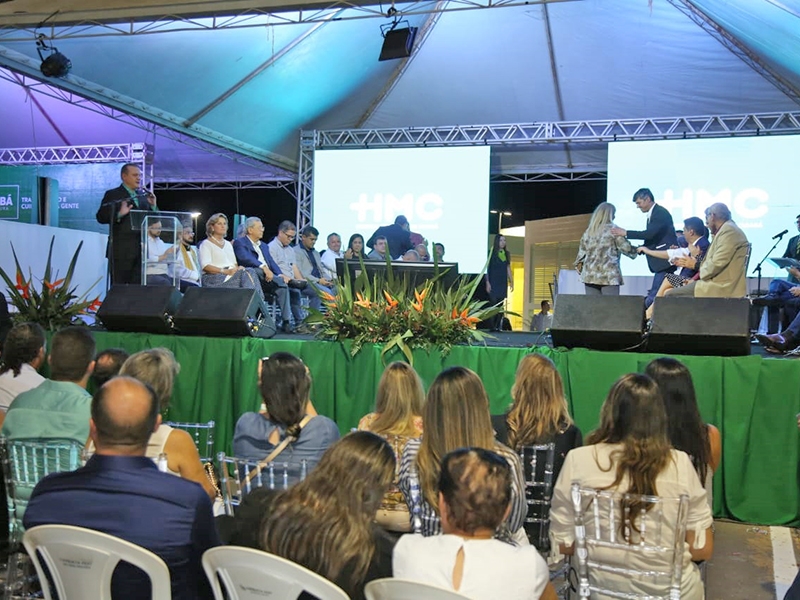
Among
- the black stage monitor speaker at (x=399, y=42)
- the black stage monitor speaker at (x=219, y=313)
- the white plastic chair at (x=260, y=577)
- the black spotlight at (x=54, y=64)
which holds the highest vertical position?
the black stage monitor speaker at (x=399, y=42)

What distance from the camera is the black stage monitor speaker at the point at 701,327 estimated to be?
4469mm

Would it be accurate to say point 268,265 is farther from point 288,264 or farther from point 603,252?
point 603,252

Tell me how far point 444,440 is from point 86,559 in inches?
43.5

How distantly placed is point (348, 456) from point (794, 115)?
940 centimetres

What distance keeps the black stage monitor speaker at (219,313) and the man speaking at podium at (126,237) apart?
1255 millimetres

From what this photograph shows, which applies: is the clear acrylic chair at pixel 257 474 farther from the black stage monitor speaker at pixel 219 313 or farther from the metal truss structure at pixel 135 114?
the metal truss structure at pixel 135 114

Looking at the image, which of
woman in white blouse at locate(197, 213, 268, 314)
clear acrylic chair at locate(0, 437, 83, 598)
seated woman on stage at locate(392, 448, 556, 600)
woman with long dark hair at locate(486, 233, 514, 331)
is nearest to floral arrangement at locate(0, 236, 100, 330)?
woman in white blouse at locate(197, 213, 268, 314)

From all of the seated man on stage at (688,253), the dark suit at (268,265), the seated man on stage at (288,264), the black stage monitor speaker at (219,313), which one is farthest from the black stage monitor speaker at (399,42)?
the black stage monitor speaker at (219,313)

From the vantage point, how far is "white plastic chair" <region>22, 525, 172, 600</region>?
5.63ft

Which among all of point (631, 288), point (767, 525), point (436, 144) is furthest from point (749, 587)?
point (436, 144)

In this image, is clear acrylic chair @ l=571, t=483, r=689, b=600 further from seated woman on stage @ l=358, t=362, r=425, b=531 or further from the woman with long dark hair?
the woman with long dark hair

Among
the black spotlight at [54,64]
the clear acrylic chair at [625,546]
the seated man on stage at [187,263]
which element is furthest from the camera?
the black spotlight at [54,64]

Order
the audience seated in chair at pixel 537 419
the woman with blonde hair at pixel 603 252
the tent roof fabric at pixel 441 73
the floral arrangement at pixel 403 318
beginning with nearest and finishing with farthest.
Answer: the audience seated in chair at pixel 537 419
the floral arrangement at pixel 403 318
the woman with blonde hair at pixel 603 252
the tent roof fabric at pixel 441 73

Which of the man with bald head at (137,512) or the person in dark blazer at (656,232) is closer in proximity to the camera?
the man with bald head at (137,512)
